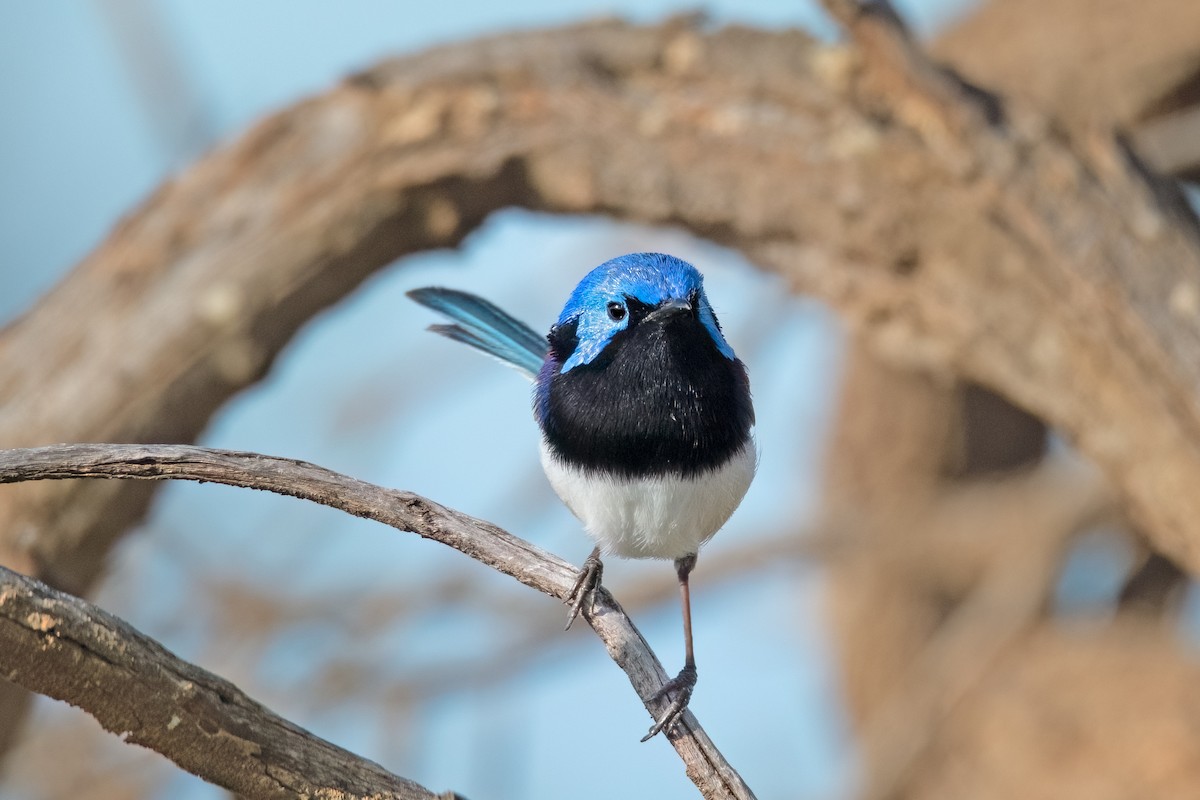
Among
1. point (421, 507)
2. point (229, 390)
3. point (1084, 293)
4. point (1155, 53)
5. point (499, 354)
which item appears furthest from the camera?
point (1155, 53)

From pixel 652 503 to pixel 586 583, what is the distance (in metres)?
0.24

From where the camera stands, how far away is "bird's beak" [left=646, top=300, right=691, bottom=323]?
2611 mm

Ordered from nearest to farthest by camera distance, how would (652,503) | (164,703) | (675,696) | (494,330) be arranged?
(164,703)
(652,503)
(675,696)
(494,330)

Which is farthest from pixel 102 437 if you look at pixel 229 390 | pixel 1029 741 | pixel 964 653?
pixel 1029 741

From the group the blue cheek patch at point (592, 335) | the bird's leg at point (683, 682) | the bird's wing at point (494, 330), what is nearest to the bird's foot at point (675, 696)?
the bird's leg at point (683, 682)

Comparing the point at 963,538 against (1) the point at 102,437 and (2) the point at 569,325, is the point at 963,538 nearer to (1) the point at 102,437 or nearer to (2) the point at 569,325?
(1) the point at 102,437

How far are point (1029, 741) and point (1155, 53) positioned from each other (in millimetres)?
3709

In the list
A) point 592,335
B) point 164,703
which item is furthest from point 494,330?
point 164,703

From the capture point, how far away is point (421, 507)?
2.57 metres

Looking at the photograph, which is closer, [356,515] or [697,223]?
[356,515]

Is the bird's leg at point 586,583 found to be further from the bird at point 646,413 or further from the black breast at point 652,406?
the black breast at point 652,406

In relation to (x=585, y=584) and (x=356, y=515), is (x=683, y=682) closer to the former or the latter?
(x=585, y=584)

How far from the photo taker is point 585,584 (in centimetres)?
280

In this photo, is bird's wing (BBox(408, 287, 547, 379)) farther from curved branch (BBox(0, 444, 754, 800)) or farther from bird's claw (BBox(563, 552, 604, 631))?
curved branch (BBox(0, 444, 754, 800))
